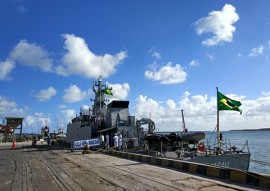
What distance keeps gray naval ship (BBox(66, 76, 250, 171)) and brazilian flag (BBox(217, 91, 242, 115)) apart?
6.62 ft

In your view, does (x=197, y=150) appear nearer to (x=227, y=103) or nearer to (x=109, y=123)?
(x=227, y=103)

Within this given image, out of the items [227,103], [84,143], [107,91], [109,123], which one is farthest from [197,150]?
[107,91]

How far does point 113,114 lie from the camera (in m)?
31.5

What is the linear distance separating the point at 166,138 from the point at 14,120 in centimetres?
4519

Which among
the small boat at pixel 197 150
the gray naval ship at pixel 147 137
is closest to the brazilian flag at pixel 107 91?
the gray naval ship at pixel 147 137

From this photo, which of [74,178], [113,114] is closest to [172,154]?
[74,178]

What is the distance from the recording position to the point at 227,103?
18.1 meters

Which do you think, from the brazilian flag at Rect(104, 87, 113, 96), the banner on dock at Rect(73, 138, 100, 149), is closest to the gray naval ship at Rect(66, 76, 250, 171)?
the brazilian flag at Rect(104, 87, 113, 96)

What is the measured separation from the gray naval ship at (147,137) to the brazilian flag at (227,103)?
202 cm

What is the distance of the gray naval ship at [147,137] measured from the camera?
57.5 feet

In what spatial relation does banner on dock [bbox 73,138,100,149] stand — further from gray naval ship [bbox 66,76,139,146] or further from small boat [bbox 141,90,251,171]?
small boat [bbox 141,90,251,171]

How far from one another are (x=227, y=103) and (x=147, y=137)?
20.7 feet

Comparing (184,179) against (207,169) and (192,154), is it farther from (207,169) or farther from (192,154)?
(192,154)

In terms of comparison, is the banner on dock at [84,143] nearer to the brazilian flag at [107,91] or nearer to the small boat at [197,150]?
the small boat at [197,150]
